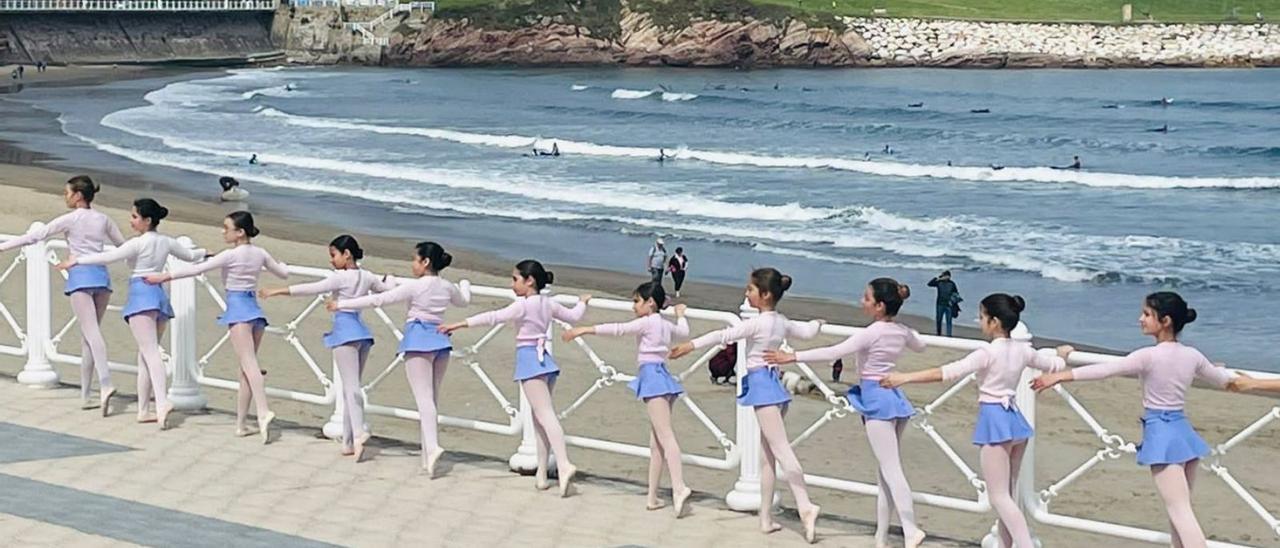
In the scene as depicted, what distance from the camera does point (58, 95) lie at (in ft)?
222

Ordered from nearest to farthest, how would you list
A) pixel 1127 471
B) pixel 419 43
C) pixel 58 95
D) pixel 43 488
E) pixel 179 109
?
1. pixel 43 488
2. pixel 1127 471
3. pixel 179 109
4. pixel 58 95
5. pixel 419 43

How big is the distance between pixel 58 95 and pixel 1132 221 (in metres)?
44.1

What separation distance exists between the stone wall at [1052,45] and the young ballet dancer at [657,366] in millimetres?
94649

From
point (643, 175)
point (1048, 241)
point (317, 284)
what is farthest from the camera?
point (643, 175)

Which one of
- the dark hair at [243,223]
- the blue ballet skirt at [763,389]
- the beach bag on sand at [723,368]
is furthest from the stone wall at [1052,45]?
the blue ballet skirt at [763,389]

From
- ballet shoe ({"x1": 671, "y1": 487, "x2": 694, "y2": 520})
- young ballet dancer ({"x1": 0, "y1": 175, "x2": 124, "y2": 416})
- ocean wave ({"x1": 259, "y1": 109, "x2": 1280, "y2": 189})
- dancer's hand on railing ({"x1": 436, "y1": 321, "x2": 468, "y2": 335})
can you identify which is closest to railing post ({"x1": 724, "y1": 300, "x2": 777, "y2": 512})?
ballet shoe ({"x1": 671, "y1": 487, "x2": 694, "y2": 520})

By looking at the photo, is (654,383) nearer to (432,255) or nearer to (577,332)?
(577,332)

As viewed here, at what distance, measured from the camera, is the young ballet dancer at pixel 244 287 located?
446 inches

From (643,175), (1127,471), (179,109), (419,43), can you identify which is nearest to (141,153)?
(643,175)

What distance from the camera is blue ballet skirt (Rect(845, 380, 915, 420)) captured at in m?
9.28

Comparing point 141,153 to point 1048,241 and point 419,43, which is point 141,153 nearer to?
point 1048,241

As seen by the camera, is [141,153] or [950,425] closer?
[950,425]

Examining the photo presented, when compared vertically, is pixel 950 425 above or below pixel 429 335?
below

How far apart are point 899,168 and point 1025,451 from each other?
124ft
